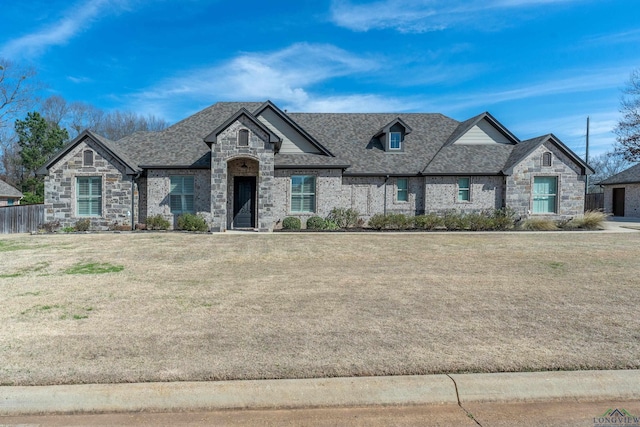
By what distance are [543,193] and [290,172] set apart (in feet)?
47.0

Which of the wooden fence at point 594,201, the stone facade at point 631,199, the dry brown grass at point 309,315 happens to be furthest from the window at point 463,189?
the wooden fence at point 594,201

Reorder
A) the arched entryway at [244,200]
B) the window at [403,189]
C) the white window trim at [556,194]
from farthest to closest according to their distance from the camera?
the window at [403,189] → the white window trim at [556,194] → the arched entryway at [244,200]

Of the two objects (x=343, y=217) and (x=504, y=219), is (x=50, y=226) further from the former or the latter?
(x=504, y=219)

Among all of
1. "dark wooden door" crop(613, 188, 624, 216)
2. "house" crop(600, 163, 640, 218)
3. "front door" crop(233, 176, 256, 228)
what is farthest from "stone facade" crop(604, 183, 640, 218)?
"front door" crop(233, 176, 256, 228)

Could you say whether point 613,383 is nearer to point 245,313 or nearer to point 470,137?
point 245,313

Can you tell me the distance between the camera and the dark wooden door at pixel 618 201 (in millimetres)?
35156

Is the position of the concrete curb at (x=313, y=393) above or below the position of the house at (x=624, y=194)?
below

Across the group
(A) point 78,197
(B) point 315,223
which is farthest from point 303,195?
(A) point 78,197

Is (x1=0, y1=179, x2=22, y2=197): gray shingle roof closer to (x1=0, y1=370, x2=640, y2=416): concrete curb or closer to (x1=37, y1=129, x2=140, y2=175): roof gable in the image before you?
(x1=37, y1=129, x2=140, y2=175): roof gable

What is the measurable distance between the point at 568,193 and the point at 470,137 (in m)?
6.26

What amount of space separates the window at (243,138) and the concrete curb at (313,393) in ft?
51.6

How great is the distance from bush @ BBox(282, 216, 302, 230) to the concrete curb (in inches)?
627

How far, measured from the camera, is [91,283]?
793cm

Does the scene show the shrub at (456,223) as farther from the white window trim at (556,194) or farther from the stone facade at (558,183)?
the white window trim at (556,194)
